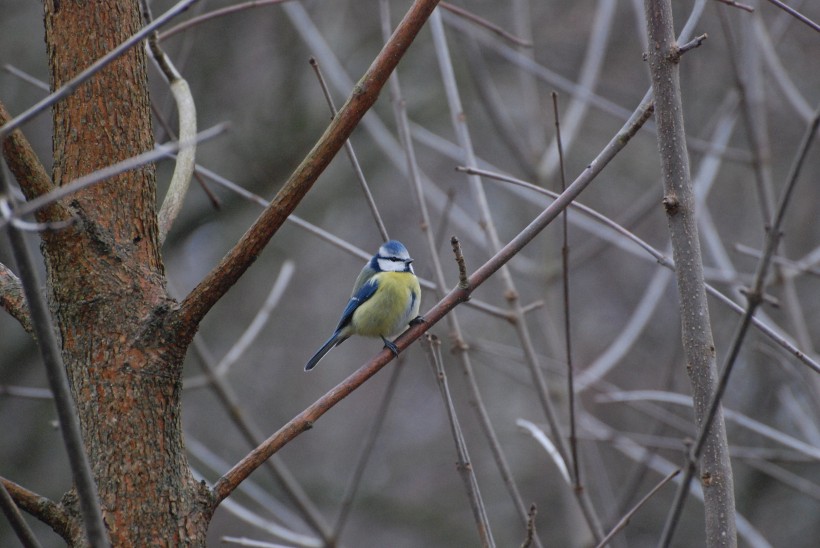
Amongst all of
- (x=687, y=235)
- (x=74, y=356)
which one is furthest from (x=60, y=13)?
(x=687, y=235)

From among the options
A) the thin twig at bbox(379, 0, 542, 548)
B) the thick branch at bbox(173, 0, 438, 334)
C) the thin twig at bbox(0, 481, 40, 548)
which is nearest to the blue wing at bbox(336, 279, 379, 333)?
the thin twig at bbox(379, 0, 542, 548)

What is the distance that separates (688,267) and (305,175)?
2.34 ft

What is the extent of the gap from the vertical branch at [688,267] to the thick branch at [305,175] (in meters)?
0.46

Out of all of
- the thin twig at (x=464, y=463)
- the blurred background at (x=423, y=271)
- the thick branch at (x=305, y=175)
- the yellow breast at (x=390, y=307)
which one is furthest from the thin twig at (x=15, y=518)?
the blurred background at (x=423, y=271)

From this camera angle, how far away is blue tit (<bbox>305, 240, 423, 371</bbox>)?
2.86m

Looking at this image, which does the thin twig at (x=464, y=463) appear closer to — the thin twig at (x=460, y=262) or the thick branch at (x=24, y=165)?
the thin twig at (x=460, y=262)

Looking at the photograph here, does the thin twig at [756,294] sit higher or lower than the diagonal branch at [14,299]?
lower

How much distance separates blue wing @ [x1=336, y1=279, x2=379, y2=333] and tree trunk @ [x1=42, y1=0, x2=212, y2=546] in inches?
56.5

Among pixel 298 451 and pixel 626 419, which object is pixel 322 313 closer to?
pixel 298 451

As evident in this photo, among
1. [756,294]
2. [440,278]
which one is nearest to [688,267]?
[756,294]

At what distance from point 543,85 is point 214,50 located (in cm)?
301

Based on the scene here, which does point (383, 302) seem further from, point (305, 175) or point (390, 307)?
point (305, 175)

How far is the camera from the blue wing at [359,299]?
9.75ft

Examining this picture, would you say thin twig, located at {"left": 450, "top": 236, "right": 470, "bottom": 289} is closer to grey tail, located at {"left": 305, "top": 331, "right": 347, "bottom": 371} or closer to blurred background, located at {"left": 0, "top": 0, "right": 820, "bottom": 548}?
grey tail, located at {"left": 305, "top": 331, "right": 347, "bottom": 371}
